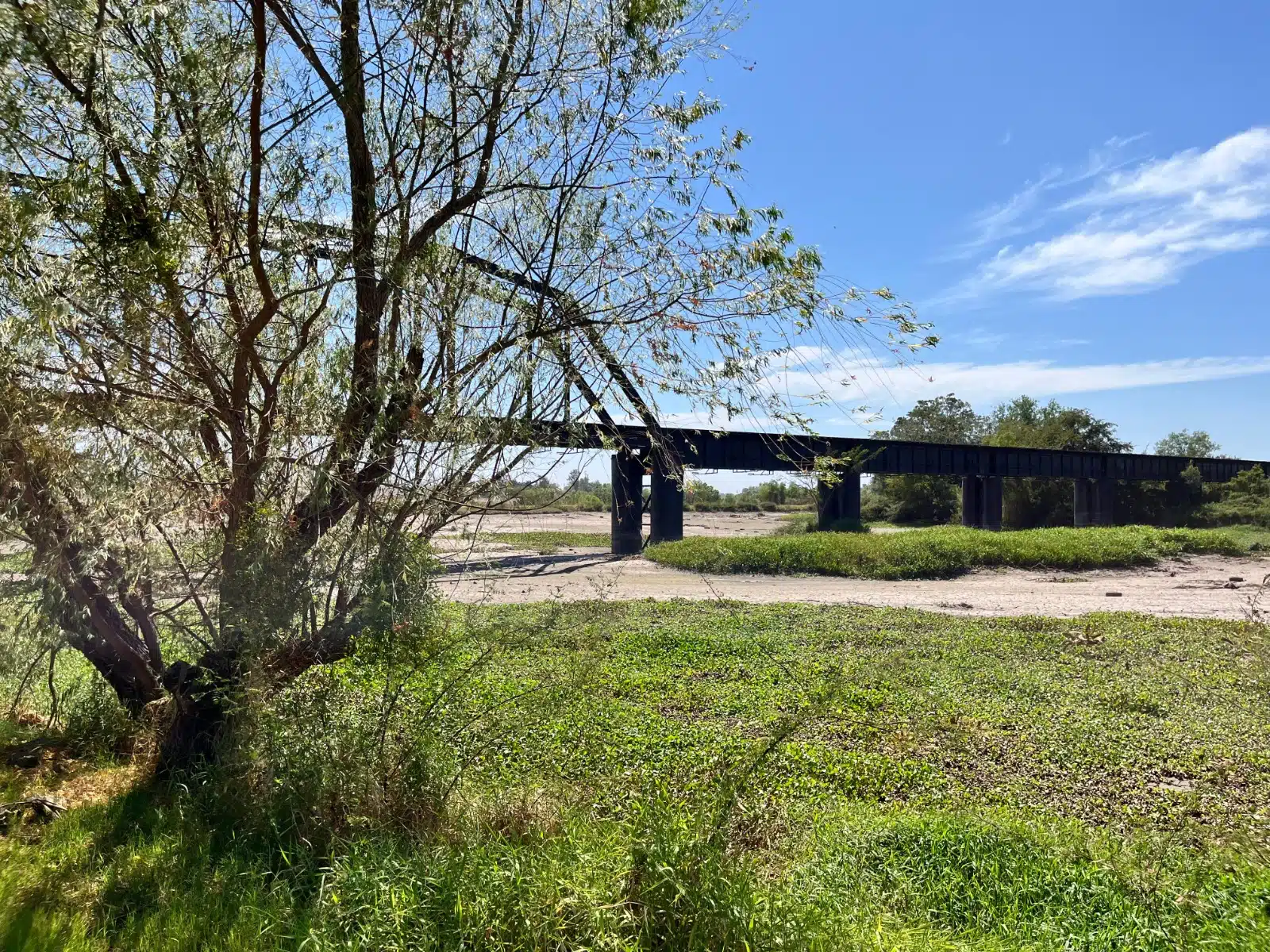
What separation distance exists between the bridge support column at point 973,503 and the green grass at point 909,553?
956 centimetres

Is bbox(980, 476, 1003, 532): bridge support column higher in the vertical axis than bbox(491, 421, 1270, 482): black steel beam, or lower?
lower

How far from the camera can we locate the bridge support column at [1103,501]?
123ft

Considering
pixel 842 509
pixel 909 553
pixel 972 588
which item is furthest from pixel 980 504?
pixel 972 588

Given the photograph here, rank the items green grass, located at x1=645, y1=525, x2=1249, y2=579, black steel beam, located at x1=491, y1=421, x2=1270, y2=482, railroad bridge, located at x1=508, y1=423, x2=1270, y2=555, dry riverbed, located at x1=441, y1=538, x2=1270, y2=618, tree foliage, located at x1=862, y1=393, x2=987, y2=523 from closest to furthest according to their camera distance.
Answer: dry riverbed, located at x1=441, y1=538, x2=1270, y2=618 → green grass, located at x1=645, y1=525, x2=1249, y2=579 → railroad bridge, located at x1=508, y1=423, x2=1270, y2=555 → black steel beam, located at x1=491, y1=421, x2=1270, y2=482 → tree foliage, located at x1=862, y1=393, x2=987, y2=523

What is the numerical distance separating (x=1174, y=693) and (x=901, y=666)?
8.31ft

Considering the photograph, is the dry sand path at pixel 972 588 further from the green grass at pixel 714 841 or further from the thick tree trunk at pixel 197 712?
the thick tree trunk at pixel 197 712

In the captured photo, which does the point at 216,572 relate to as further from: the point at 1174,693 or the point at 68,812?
the point at 1174,693

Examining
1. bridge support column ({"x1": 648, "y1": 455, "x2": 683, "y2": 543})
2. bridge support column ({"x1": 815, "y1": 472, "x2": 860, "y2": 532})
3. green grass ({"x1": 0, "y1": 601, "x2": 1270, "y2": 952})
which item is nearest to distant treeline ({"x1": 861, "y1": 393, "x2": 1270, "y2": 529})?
bridge support column ({"x1": 815, "y1": 472, "x2": 860, "y2": 532})

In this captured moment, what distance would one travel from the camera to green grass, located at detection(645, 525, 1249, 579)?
21250 mm

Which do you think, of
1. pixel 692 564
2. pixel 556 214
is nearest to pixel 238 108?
pixel 556 214

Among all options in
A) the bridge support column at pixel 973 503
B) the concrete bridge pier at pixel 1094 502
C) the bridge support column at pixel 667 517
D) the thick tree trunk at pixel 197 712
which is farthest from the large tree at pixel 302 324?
the concrete bridge pier at pixel 1094 502

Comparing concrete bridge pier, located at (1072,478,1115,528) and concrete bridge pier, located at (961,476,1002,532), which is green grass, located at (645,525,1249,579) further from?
concrete bridge pier, located at (1072,478,1115,528)

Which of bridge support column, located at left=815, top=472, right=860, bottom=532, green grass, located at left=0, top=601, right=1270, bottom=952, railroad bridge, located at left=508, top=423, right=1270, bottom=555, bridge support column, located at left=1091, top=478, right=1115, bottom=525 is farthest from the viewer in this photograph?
bridge support column, located at left=1091, top=478, right=1115, bottom=525

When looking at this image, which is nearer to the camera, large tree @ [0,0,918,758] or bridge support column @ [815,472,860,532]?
large tree @ [0,0,918,758]
